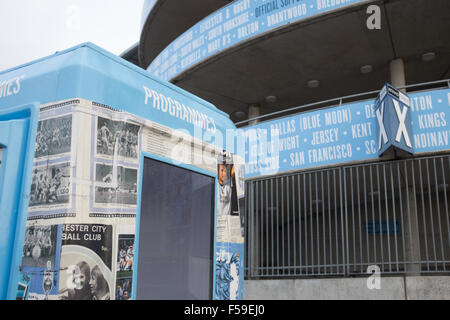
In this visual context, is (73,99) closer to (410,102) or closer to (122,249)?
(122,249)

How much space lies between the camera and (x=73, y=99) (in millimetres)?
2861

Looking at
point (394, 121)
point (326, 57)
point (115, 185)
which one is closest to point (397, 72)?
point (326, 57)

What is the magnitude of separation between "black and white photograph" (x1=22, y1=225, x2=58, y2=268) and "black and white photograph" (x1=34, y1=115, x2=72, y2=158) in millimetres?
468

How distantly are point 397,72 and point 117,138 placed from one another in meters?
12.3

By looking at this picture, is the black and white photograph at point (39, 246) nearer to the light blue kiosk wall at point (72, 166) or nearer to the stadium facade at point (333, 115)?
the light blue kiosk wall at point (72, 166)

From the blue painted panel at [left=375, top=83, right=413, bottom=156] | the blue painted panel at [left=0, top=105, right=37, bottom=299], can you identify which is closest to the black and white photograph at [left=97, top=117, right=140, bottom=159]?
the blue painted panel at [left=0, top=105, right=37, bottom=299]

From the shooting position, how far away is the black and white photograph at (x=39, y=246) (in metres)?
2.68

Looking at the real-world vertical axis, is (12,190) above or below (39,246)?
above

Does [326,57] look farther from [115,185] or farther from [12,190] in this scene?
[12,190]

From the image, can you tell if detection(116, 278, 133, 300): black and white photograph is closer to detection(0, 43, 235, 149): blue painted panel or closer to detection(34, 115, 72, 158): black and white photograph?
detection(34, 115, 72, 158): black and white photograph

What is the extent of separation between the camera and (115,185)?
3.06 m

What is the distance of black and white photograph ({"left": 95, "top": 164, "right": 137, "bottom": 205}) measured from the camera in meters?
2.94

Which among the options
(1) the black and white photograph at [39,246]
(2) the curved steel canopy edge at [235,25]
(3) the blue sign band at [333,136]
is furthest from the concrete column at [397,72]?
(1) the black and white photograph at [39,246]
